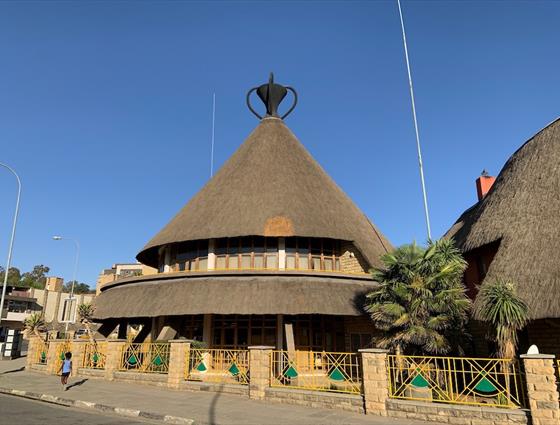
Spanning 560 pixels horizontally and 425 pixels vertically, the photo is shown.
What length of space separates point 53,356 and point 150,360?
790 centimetres

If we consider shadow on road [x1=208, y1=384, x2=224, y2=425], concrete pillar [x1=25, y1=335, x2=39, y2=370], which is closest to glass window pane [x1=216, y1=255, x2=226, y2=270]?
shadow on road [x1=208, y1=384, x2=224, y2=425]

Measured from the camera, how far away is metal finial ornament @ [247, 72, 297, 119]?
34.1m

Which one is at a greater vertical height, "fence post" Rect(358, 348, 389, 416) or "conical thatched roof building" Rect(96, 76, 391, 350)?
"conical thatched roof building" Rect(96, 76, 391, 350)

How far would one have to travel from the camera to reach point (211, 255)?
23016 mm

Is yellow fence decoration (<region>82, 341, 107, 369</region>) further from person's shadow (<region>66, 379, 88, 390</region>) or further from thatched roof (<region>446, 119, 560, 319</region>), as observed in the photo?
thatched roof (<region>446, 119, 560, 319</region>)

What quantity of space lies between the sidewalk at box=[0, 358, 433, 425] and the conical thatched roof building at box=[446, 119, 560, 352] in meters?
6.77

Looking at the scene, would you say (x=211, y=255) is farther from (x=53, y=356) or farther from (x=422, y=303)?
(x=422, y=303)

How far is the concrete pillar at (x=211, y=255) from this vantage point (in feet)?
74.7

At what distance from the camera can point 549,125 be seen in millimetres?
19438

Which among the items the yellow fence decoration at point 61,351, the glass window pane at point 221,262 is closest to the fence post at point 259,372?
the glass window pane at point 221,262

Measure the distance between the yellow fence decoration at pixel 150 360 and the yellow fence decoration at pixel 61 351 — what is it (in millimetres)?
4668

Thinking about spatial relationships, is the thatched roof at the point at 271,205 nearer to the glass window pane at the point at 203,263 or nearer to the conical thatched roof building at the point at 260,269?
the conical thatched roof building at the point at 260,269

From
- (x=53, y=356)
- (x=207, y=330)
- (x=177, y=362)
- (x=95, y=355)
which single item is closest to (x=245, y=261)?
(x=207, y=330)

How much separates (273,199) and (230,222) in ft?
9.77
